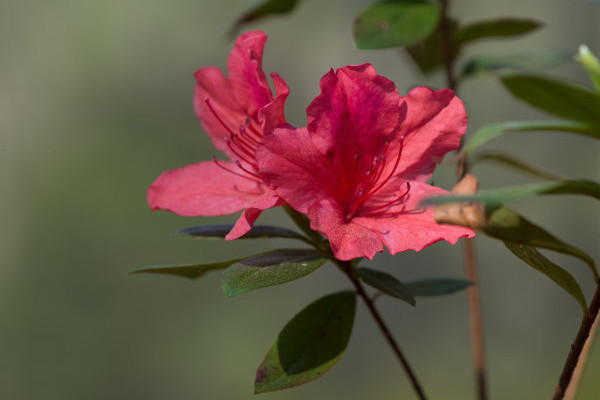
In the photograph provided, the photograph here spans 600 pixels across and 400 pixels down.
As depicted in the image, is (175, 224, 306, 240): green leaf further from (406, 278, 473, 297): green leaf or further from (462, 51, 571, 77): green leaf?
(462, 51, 571, 77): green leaf

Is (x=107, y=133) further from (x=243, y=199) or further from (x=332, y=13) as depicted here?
(x=243, y=199)

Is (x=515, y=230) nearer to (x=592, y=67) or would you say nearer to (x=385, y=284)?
(x=385, y=284)

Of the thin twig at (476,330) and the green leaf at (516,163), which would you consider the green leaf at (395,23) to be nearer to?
the green leaf at (516,163)

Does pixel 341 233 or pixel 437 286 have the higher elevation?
pixel 341 233

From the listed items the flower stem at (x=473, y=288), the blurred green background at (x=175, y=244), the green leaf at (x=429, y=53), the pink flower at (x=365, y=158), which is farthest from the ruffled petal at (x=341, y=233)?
the blurred green background at (x=175, y=244)

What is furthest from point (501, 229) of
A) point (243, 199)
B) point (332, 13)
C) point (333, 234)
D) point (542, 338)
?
point (542, 338)

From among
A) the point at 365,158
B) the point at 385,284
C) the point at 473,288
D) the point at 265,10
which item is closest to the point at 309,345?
the point at 385,284
